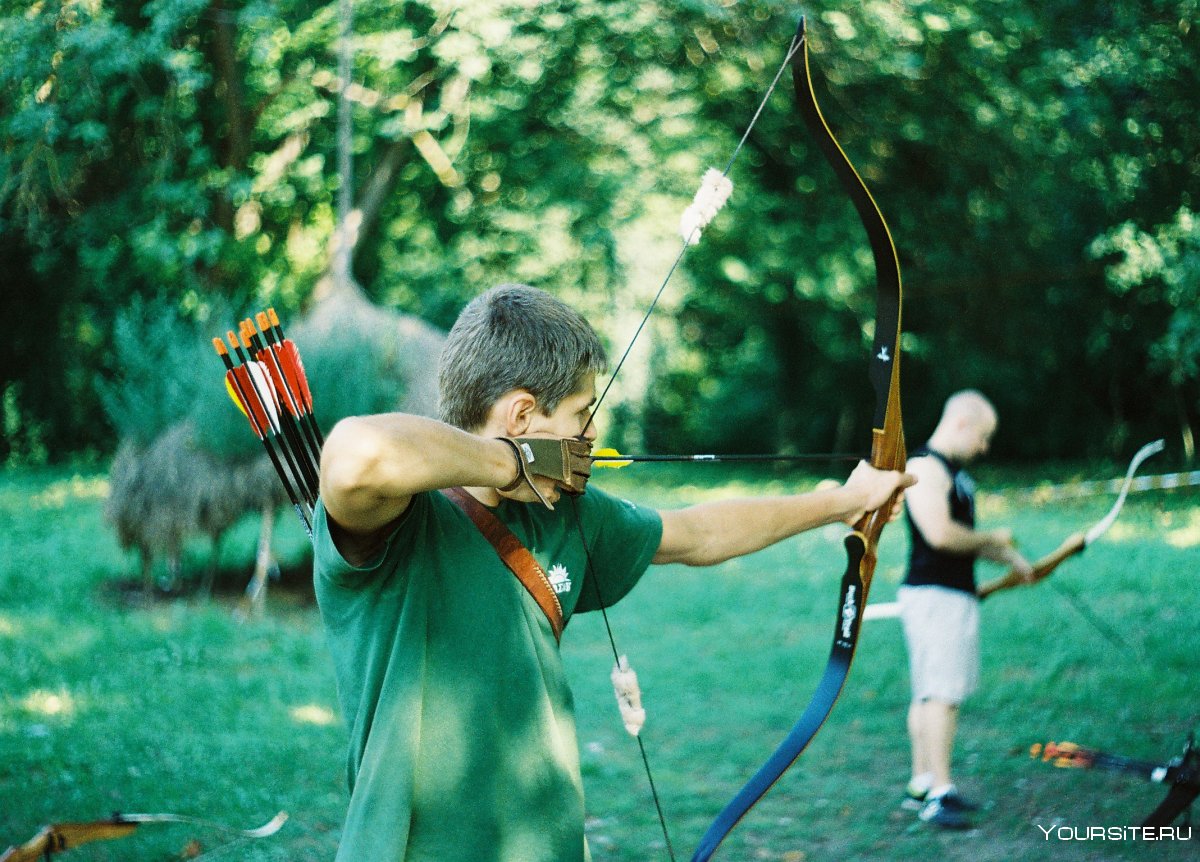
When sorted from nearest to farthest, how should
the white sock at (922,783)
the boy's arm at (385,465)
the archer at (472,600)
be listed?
the boy's arm at (385,465), the archer at (472,600), the white sock at (922,783)

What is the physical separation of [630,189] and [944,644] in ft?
29.5

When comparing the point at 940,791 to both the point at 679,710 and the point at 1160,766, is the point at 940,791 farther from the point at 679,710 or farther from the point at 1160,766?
the point at 679,710

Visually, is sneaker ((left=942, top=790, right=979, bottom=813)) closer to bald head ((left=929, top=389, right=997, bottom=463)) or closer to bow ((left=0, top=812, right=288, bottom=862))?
bald head ((left=929, top=389, right=997, bottom=463))

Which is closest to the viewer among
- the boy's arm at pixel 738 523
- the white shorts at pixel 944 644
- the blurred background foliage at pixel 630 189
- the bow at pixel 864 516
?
the boy's arm at pixel 738 523

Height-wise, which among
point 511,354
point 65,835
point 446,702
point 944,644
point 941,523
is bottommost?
point 65,835

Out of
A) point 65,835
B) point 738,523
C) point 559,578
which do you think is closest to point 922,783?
point 738,523

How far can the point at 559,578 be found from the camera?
63.1 inches

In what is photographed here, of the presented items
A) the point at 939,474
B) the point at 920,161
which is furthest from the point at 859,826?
the point at 920,161

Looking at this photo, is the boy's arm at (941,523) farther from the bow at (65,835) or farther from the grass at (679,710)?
the bow at (65,835)

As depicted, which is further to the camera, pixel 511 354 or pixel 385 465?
pixel 511 354

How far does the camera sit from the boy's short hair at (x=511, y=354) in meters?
1.54

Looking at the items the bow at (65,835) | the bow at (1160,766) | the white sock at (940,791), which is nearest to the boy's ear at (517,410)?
the bow at (65,835)

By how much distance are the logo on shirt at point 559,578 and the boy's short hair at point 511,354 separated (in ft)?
0.68

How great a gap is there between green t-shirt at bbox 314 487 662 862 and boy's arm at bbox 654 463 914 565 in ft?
1.16
